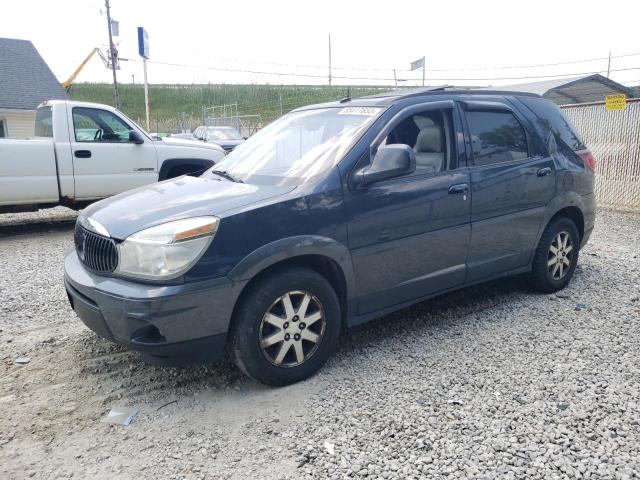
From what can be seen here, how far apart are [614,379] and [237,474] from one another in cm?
251

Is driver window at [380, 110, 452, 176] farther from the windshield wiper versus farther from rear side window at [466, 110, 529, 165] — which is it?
the windshield wiper

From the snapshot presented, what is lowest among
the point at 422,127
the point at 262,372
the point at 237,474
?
the point at 237,474

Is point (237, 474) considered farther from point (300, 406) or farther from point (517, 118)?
point (517, 118)

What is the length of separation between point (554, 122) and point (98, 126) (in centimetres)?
685

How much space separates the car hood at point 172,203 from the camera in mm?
3195

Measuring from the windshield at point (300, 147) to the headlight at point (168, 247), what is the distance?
0.79m

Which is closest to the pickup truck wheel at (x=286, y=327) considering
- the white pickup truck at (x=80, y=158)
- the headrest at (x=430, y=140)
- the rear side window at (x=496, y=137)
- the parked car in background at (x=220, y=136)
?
the headrest at (x=430, y=140)

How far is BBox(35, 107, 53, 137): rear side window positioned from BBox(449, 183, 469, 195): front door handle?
676cm

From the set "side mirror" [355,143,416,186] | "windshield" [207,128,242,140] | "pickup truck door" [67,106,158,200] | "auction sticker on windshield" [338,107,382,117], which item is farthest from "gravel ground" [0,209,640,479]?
"windshield" [207,128,242,140]

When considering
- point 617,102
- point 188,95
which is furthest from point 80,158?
point 188,95

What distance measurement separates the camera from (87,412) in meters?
3.16

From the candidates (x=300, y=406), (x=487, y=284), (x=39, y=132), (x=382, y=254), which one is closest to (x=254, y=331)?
(x=300, y=406)

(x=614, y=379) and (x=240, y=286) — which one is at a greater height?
(x=240, y=286)

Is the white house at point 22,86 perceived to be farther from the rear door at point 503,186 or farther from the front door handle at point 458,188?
the front door handle at point 458,188
